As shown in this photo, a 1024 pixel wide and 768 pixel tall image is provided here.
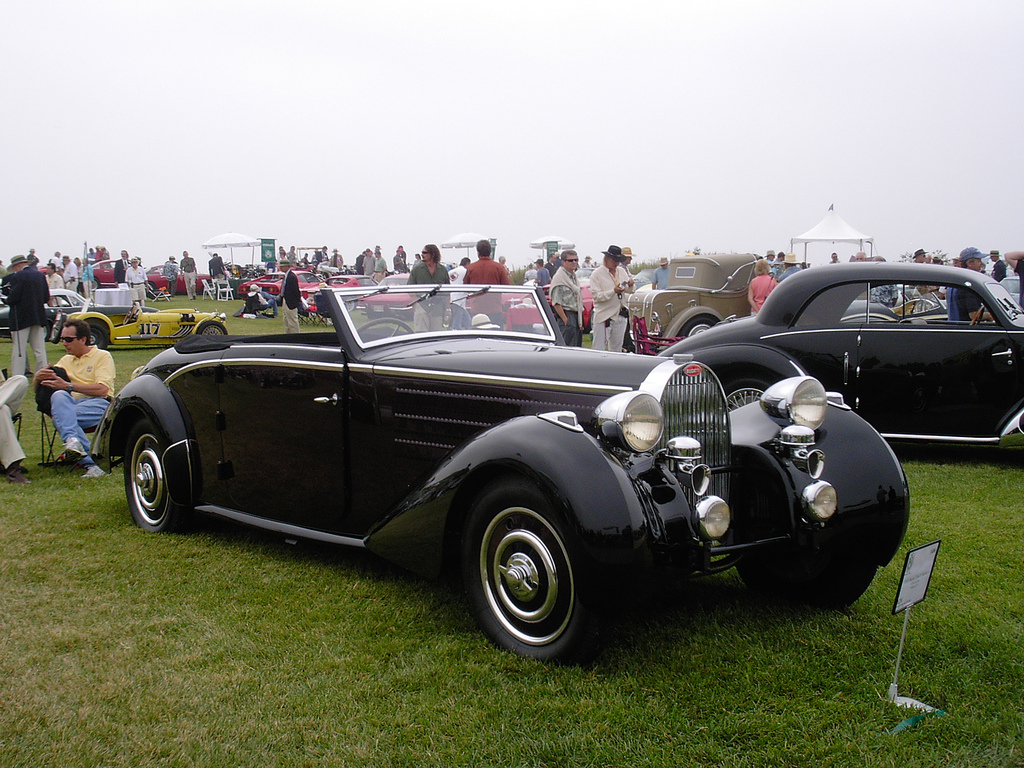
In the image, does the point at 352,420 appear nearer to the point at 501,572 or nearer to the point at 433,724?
the point at 501,572

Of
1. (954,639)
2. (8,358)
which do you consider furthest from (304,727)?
(8,358)

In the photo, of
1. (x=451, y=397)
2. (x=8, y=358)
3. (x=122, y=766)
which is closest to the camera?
(x=122, y=766)

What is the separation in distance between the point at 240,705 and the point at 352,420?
1562mm

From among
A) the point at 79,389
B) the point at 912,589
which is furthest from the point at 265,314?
the point at 912,589

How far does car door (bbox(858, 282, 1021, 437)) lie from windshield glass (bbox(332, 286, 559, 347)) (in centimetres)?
327

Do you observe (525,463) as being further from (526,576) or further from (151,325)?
(151,325)

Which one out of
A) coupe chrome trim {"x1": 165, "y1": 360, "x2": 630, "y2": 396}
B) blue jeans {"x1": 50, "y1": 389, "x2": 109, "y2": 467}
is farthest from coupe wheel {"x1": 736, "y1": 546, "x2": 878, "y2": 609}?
blue jeans {"x1": 50, "y1": 389, "x2": 109, "y2": 467}

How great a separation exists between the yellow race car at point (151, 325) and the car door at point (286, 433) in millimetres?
11629

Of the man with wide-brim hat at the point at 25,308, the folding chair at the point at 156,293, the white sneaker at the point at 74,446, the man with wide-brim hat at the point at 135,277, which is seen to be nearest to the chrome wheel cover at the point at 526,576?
the white sneaker at the point at 74,446

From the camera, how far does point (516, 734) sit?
2697 millimetres

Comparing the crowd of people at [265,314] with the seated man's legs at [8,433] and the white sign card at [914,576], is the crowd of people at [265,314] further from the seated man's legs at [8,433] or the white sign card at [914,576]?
the white sign card at [914,576]

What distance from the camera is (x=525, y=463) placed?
3.07m

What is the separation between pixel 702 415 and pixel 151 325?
14570 mm

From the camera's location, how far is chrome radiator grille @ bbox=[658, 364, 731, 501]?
333 cm
